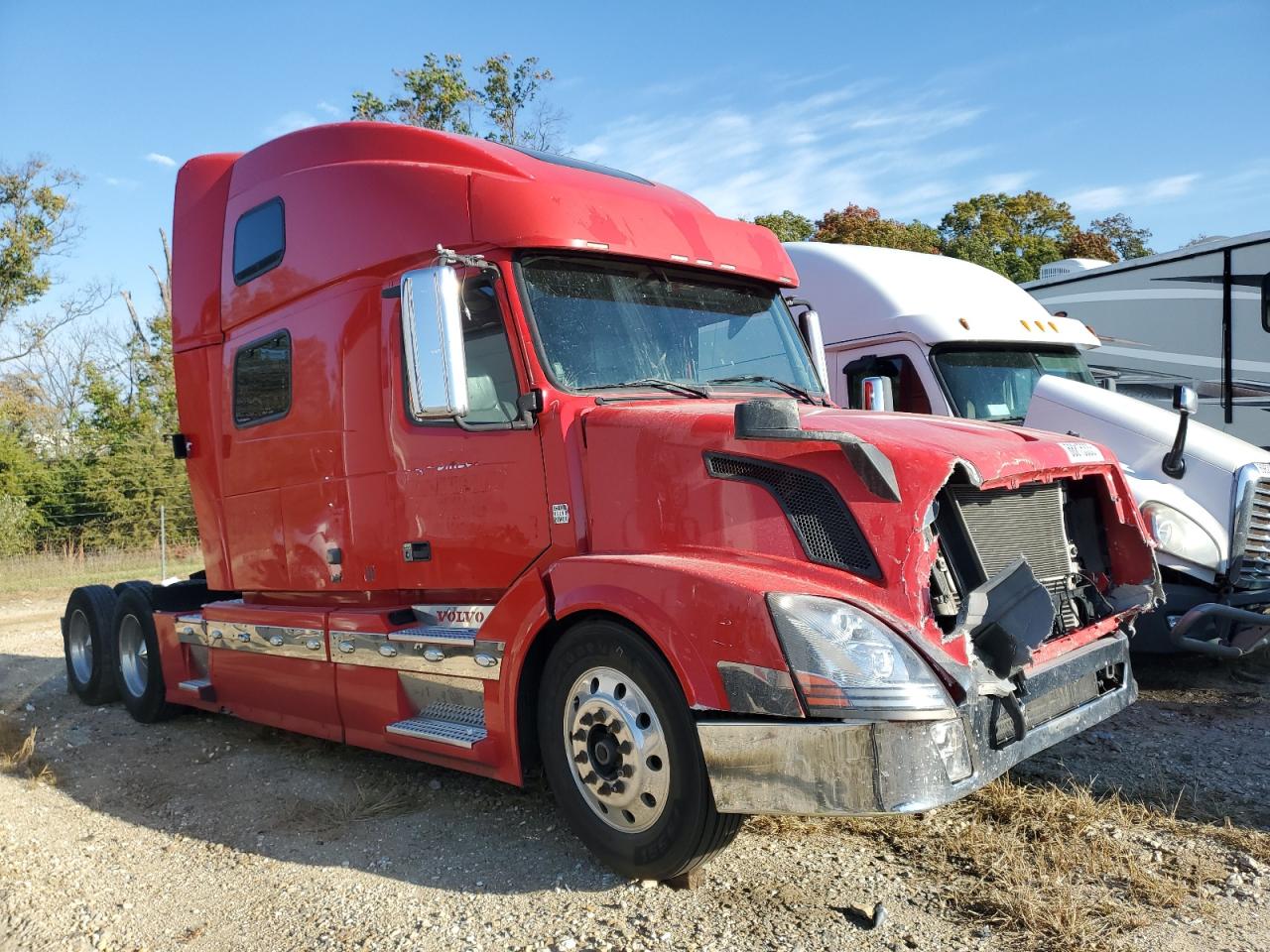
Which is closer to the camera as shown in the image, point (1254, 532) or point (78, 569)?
point (1254, 532)

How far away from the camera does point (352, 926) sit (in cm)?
361

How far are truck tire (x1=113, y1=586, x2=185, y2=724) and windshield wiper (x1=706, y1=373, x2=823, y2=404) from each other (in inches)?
189

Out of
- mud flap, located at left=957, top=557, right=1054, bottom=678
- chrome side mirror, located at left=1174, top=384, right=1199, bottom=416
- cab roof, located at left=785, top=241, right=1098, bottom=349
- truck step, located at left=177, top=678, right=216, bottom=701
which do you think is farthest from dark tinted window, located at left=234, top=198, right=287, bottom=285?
chrome side mirror, located at left=1174, top=384, right=1199, bottom=416

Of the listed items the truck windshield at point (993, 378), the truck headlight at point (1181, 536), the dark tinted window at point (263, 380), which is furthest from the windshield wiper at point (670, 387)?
the truck windshield at point (993, 378)

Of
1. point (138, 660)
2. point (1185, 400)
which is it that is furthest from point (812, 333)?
point (138, 660)

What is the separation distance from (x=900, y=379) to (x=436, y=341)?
4.97 meters

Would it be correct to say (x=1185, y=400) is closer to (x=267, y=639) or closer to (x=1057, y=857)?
(x=1057, y=857)

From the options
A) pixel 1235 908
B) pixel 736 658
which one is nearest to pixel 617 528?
pixel 736 658

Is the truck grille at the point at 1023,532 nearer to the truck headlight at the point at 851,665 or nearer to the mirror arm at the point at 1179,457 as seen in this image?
the truck headlight at the point at 851,665

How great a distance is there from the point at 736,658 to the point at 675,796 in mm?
633

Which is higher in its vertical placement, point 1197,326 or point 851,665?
point 1197,326

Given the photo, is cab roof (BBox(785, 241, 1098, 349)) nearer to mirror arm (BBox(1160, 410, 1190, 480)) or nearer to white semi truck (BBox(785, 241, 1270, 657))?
white semi truck (BBox(785, 241, 1270, 657))

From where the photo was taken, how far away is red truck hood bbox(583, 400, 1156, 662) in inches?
133

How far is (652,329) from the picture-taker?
180 inches
